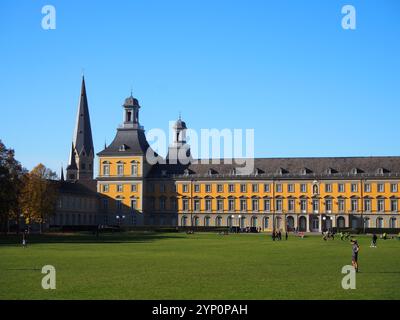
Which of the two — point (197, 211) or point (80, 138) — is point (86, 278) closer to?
point (197, 211)

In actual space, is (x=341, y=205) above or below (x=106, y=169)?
below

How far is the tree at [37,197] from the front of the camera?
84938 millimetres

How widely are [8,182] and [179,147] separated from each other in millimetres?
58652

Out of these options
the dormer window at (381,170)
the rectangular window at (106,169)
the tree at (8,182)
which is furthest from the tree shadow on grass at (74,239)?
the dormer window at (381,170)

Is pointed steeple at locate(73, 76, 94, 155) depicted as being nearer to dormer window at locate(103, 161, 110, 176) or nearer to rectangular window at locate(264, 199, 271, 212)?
dormer window at locate(103, 161, 110, 176)

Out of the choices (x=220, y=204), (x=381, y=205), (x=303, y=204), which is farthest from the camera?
(x=220, y=204)

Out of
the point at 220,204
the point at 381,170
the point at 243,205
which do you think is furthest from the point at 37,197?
the point at 381,170

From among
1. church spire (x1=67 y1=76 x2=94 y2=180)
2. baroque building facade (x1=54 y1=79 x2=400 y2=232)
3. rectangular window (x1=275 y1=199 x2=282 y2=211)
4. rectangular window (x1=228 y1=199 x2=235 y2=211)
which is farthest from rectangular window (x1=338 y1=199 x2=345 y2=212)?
church spire (x1=67 y1=76 x2=94 y2=180)

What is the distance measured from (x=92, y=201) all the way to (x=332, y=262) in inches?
3325

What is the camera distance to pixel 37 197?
85.5m

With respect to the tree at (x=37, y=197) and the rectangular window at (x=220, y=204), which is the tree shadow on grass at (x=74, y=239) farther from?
the rectangular window at (x=220, y=204)

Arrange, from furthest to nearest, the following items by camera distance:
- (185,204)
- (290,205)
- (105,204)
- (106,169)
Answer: (105,204), (185,204), (106,169), (290,205)

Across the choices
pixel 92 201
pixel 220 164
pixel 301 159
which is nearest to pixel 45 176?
pixel 92 201

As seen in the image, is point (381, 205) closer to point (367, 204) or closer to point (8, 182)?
point (367, 204)
